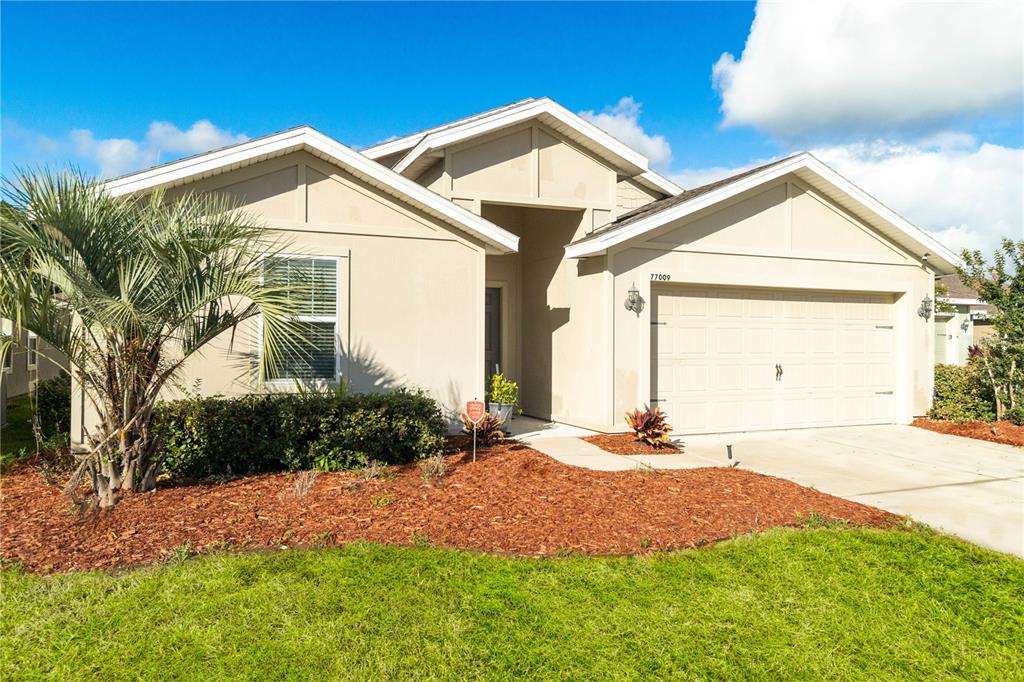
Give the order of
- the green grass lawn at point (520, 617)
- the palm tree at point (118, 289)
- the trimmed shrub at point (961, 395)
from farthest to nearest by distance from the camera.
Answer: the trimmed shrub at point (961, 395) < the palm tree at point (118, 289) < the green grass lawn at point (520, 617)

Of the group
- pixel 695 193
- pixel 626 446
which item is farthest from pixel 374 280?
pixel 695 193

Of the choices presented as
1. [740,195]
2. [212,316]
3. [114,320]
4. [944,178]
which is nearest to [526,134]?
[740,195]

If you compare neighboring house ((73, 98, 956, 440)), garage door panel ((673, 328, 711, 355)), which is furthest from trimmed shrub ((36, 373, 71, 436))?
garage door panel ((673, 328, 711, 355))

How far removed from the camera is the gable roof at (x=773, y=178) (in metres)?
10.1

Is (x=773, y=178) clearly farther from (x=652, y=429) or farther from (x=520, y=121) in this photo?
(x=652, y=429)

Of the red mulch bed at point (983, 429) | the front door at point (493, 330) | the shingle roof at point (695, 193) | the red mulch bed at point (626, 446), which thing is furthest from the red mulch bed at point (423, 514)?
the red mulch bed at point (983, 429)

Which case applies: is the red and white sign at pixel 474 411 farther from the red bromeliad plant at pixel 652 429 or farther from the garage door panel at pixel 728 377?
the garage door panel at pixel 728 377

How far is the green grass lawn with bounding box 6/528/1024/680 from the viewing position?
11.4ft

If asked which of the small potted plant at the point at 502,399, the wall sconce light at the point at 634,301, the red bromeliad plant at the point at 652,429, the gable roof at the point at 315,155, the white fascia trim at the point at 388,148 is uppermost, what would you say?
the white fascia trim at the point at 388,148

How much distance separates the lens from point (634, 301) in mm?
10266

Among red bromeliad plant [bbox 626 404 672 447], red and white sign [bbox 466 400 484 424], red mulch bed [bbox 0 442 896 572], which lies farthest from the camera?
red bromeliad plant [bbox 626 404 672 447]

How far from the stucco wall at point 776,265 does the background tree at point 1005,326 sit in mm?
915

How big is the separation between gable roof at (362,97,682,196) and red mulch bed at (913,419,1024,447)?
6.98 meters

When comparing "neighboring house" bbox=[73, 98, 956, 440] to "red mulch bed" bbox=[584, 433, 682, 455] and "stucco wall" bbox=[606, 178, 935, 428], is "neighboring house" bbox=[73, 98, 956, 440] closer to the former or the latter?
"stucco wall" bbox=[606, 178, 935, 428]
